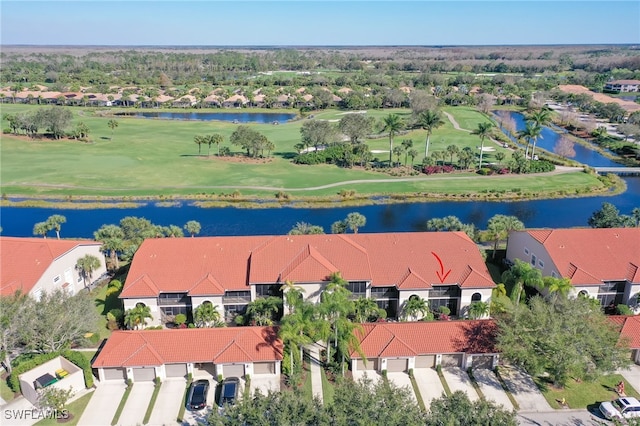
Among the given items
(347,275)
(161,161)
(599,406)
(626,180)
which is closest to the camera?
(599,406)

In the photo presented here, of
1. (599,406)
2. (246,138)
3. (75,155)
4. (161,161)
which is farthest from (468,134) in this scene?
(599,406)

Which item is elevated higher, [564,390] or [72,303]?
[72,303]

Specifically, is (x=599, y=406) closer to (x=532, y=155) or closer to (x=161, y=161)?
(x=532, y=155)

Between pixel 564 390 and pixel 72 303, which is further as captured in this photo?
pixel 72 303

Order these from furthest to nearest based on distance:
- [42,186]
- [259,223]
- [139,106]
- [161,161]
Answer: [139,106] → [161,161] → [42,186] → [259,223]

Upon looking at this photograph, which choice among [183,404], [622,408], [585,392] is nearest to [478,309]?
[585,392]
